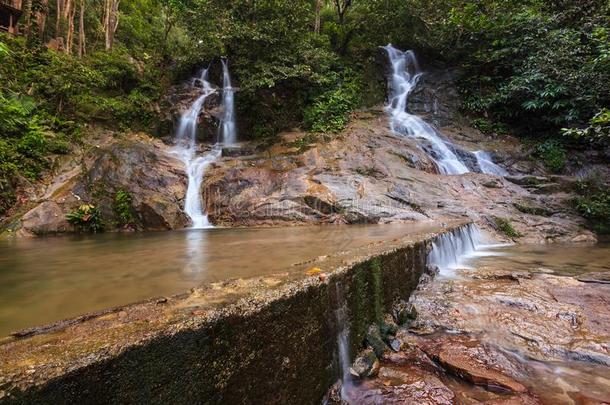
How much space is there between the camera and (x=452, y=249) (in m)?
5.52

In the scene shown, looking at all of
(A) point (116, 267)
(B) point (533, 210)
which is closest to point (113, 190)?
(A) point (116, 267)

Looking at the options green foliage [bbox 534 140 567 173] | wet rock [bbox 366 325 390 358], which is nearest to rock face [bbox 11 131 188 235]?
wet rock [bbox 366 325 390 358]

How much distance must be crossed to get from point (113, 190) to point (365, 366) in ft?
26.2

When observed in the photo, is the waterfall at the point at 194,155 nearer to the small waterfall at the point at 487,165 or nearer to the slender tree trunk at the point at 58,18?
the slender tree trunk at the point at 58,18

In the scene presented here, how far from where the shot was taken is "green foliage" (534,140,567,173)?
466 inches

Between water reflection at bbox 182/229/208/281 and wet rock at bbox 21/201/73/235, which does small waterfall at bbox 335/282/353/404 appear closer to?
water reflection at bbox 182/229/208/281

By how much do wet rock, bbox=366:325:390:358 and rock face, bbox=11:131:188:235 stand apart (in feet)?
20.9

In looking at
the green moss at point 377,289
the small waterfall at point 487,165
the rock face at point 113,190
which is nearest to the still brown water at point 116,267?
the green moss at point 377,289

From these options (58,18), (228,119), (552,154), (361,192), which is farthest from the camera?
(58,18)

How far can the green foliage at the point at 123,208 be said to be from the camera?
26.8 feet

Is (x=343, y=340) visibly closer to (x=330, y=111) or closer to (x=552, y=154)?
(x=330, y=111)

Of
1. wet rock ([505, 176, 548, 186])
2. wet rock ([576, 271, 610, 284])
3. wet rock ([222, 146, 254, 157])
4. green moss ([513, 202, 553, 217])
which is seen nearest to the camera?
wet rock ([576, 271, 610, 284])

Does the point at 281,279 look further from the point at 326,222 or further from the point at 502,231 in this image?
the point at 502,231

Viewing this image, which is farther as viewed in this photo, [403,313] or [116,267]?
[116,267]
